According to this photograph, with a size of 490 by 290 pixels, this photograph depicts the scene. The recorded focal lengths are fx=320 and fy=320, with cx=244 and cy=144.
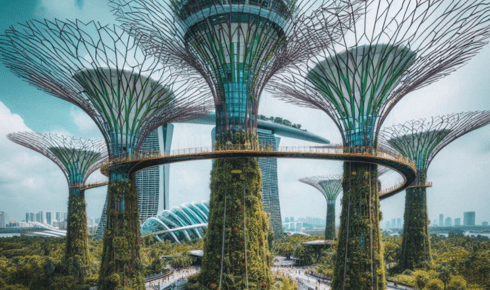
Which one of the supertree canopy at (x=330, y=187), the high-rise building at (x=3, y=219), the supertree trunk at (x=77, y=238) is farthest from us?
the high-rise building at (x=3, y=219)

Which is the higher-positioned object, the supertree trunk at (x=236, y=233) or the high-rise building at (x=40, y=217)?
the supertree trunk at (x=236, y=233)

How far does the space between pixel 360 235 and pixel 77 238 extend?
2794 cm

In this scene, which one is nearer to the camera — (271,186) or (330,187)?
(330,187)

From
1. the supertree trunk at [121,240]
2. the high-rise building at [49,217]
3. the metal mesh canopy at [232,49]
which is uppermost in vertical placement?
the metal mesh canopy at [232,49]

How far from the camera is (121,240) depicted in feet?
69.2

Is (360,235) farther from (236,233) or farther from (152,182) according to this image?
(152,182)

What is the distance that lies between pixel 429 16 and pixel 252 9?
12.5 meters

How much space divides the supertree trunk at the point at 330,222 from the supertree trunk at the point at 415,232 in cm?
1944

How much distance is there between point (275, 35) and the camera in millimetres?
24891

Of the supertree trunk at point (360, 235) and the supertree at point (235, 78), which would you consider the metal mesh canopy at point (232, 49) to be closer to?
the supertree at point (235, 78)

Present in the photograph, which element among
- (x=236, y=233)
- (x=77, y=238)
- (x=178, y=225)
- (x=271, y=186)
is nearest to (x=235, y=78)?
(x=236, y=233)

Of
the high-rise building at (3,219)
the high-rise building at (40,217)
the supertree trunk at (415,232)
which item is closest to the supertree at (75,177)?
the supertree trunk at (415,232)

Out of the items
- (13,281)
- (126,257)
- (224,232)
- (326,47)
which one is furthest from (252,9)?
(13,281)

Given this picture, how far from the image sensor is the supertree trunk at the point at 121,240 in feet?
68.5
